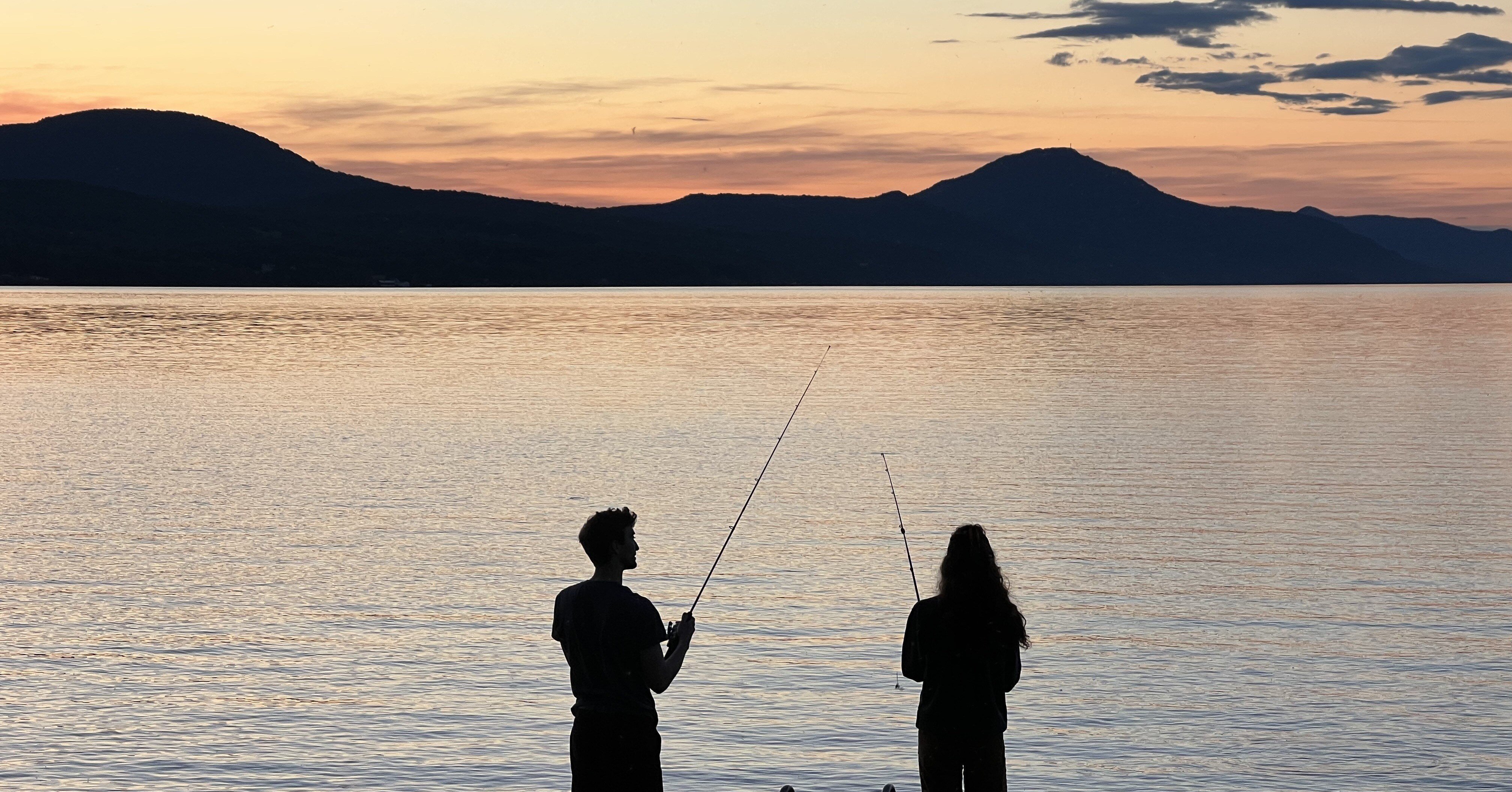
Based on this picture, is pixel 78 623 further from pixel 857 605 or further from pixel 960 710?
pixel 960 710

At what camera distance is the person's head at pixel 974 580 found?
19.1 feet

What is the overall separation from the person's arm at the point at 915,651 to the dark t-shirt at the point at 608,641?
0.96 metres

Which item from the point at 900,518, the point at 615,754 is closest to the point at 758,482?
the point at 900,518

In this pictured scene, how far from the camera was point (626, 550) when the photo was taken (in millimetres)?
5898

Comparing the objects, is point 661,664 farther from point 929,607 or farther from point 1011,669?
point 1011,669

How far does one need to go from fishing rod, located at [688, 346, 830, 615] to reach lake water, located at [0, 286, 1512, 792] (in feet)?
0.87

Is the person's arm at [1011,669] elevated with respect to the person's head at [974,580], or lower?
lower

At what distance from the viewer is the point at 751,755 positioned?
9727 millimetres

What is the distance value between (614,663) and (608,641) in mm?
99

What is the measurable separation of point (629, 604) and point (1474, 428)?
3034 centimetres

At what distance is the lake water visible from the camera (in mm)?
9891

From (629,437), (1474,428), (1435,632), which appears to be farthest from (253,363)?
(1435,632)

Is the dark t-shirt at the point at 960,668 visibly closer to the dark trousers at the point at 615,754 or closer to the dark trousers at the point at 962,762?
the dark trousers at the point at 962,762

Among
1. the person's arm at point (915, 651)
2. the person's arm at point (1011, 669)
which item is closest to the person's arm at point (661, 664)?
the person's arm at point (915, 651)
